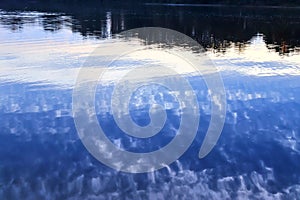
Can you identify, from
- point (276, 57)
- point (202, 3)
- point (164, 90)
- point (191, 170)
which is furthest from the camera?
point (202, 3)

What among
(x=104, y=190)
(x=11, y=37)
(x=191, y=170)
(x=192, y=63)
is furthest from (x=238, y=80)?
(x=11, y=37)

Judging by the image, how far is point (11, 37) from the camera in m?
44.6

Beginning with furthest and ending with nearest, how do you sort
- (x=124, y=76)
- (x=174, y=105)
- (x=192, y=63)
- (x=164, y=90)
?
(x=192, y=63) < (x=124, y=76) < (x=164, y=90) < (x=174, y=105)

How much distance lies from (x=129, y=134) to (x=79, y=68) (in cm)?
1365

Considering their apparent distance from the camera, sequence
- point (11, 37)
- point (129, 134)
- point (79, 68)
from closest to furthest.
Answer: point (129, 134) < point (79, 68) < point (11, 37)

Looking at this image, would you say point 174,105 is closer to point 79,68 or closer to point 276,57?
point 79,68

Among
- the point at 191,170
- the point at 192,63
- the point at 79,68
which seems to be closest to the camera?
the point at 191,170

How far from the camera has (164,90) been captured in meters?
22.6

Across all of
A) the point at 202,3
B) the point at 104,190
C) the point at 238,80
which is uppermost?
the point at 202,3

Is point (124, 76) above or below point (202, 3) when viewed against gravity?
below

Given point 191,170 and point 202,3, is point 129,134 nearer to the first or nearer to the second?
point 191,170

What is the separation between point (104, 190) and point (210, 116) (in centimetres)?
825

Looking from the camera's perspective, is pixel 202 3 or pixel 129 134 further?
pixel 202 3

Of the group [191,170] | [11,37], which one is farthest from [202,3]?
[191,170]
